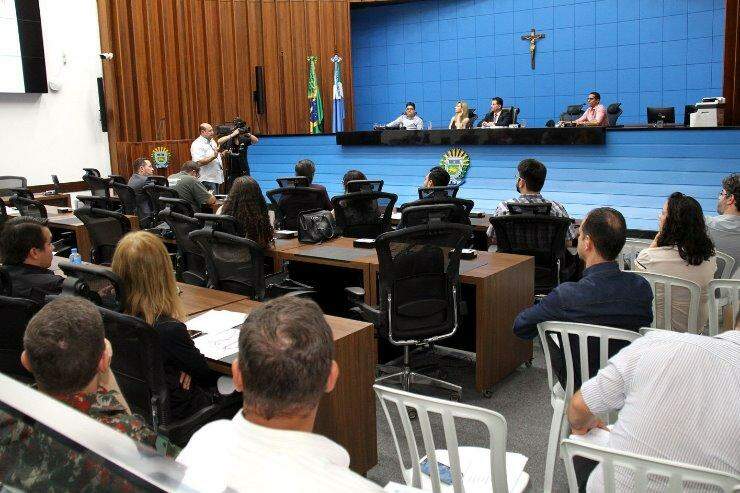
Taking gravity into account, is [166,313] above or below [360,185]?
below

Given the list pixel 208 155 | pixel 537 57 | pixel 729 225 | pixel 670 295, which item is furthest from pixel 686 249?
pixel 537 57

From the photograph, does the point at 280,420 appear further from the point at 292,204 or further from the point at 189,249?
the point at 292,204

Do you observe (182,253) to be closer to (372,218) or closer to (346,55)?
(372,218)

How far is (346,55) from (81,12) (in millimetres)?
4522

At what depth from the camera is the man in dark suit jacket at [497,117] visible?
10453 millimetres

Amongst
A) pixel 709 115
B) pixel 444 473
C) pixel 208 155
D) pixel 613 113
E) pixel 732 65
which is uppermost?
pixel 732 65

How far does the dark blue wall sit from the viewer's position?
1072 centimetres

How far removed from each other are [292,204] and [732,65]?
17.3ft

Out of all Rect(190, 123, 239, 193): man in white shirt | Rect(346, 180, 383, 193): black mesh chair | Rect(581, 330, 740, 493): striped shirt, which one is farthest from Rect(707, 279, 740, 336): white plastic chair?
Rect(190, 123, 239, 193): man in white shirt

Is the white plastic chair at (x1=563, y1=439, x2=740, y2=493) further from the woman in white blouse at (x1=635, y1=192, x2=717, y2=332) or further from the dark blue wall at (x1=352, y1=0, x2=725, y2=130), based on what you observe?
Result: the dark blue wall at (x1=352, y1=0, x2=725, y2=130)

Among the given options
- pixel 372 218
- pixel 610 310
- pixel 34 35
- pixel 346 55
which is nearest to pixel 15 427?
pixel 610 310

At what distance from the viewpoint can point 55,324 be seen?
6.26 ft

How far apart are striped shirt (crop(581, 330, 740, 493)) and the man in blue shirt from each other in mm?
840

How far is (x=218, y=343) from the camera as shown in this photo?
287 cm
